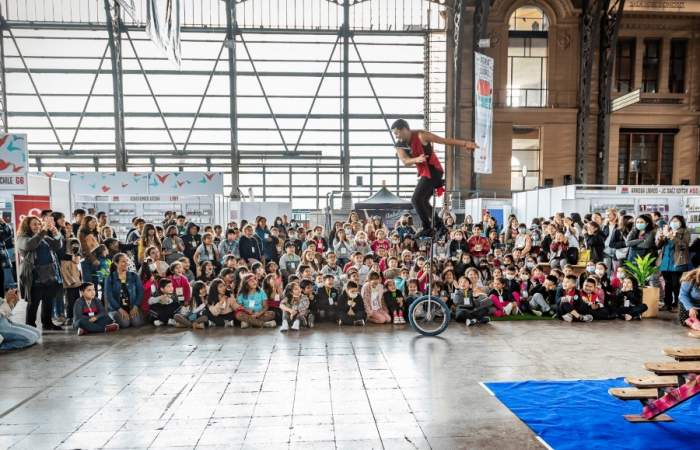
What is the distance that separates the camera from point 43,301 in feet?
21.3

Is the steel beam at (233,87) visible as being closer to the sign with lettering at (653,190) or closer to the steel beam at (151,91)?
the steel beam at (151,91)

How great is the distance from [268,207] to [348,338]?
30.6 ft

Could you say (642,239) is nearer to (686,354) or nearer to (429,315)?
(429,315)

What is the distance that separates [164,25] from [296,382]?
7256 millimetres

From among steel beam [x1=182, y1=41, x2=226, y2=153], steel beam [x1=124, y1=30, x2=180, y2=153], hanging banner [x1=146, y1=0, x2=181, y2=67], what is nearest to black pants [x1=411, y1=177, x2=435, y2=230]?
hanging banner [x1=146, y1=0, x2=181, y2=67]

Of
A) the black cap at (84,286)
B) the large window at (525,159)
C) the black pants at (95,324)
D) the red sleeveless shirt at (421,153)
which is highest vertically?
the large window at (525,159)

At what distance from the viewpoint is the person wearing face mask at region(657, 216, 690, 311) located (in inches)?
299

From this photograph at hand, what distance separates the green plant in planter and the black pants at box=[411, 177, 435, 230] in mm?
4653

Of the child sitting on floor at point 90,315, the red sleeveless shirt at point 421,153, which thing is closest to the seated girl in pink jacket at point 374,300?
the red sleeveless shirt at point 421,153

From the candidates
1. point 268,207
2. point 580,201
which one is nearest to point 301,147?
point 268,207

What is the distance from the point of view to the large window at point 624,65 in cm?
1945

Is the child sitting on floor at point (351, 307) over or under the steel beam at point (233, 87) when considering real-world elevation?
under

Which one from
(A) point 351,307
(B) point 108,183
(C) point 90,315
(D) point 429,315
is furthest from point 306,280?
(B) point 108,183

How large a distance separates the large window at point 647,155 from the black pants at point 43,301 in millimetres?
20232
